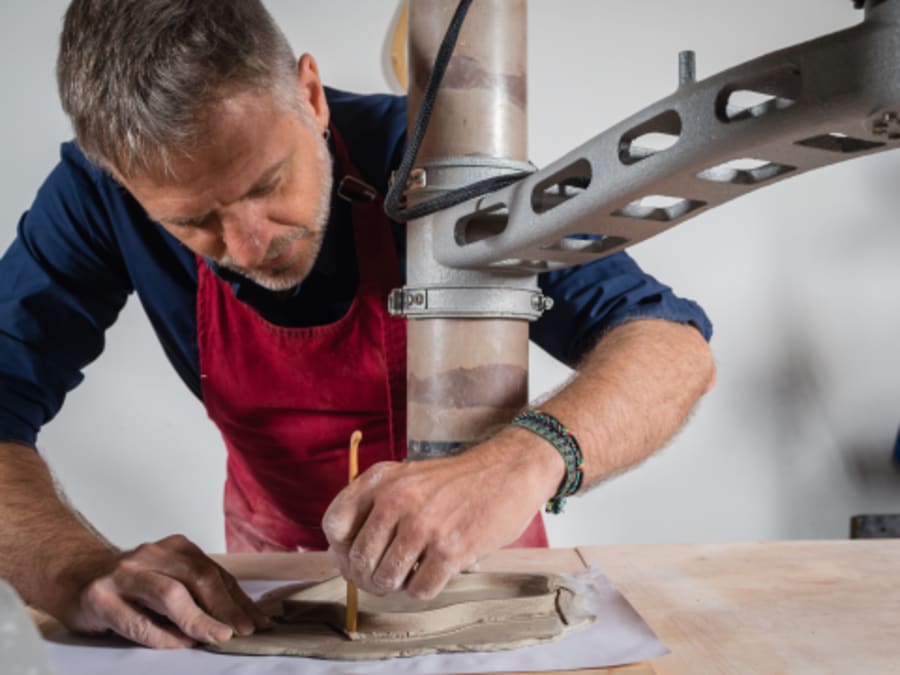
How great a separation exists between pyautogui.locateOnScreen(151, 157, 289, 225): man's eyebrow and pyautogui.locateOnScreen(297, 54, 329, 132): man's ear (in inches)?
5.5

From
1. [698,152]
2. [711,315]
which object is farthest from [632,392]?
[711,315]

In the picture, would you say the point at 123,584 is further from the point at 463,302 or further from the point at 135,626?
the point at 463,302

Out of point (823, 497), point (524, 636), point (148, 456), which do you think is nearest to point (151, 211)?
point (524, 636)

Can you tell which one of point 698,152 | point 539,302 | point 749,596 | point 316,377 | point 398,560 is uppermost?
point 698,152

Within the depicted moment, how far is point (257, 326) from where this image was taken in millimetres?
1304

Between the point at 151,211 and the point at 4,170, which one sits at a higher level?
the point at 4,170

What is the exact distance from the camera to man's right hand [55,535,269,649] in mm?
828

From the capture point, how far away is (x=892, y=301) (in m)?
2.29

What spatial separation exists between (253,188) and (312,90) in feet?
0.73

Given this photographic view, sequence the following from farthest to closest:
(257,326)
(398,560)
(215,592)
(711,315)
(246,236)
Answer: (711,315) < (257,326) < (246,236) < (215,592) < (398,560)

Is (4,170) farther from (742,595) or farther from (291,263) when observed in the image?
(742,595)

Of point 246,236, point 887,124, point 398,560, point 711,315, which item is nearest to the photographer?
point 887,124

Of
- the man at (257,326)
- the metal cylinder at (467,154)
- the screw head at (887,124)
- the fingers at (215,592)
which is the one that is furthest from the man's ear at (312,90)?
the screw head at (887,124)

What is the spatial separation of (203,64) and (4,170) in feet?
4.95
